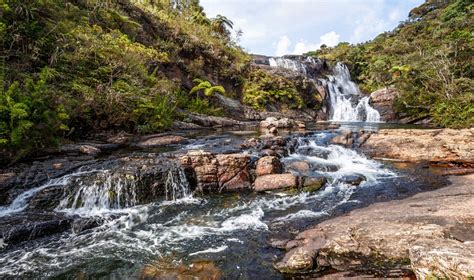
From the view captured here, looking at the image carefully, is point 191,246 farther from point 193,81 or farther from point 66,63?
point 193,81

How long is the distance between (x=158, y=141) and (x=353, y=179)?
275 inches

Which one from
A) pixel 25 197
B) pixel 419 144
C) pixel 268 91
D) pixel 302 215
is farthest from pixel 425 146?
pixel 268 91

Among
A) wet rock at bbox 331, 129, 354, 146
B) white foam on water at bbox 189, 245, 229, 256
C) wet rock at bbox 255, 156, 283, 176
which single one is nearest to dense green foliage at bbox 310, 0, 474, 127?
wet rock at bbox 331, 129, 354, 146

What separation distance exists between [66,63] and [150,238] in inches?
360

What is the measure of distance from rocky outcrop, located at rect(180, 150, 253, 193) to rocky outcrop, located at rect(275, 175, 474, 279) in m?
3.09

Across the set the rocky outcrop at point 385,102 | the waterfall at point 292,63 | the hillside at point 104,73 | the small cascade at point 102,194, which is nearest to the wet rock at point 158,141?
the hillside at point 104,73

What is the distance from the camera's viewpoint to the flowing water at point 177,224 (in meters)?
4.22

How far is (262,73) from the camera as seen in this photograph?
24.0 m

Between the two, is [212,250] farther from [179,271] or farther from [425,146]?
[425,146]

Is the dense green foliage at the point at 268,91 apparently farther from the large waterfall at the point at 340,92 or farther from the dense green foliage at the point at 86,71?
the dense green foliage at the point at 86,71

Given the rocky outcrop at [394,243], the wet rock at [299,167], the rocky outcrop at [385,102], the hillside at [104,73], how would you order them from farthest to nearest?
the rocky outcrop at [385,102]
the wet rock at [299,167]
the hillside at [104,73]
the rocky outcrop at [394,243]

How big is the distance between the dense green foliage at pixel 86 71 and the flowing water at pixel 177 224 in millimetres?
1822

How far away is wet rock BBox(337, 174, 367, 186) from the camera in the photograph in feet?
25.7

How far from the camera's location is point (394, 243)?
3.89 meters
